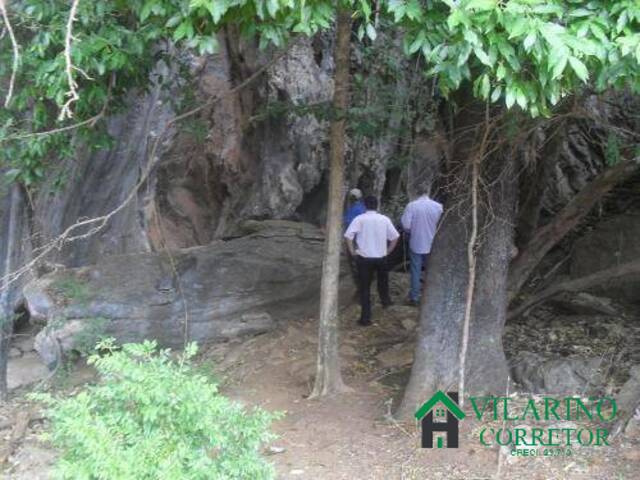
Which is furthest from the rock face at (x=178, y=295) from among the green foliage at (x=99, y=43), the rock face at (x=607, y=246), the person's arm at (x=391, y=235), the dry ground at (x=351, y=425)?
the rock face at (x=607, y=246)

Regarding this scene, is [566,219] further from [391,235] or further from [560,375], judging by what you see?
[391,235]

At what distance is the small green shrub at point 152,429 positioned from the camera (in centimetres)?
373

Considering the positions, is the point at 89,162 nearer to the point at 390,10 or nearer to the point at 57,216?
the point at 57,216

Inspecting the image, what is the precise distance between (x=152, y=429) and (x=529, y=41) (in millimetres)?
2777

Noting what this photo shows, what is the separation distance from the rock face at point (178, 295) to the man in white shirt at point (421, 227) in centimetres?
134

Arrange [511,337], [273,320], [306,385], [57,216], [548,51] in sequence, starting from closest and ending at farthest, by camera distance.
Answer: [548,51] → [306,385] → [511,337] → [273,320] → [57,216]

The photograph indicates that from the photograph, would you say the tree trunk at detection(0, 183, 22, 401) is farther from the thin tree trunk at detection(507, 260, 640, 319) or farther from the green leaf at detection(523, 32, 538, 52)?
the green leaf at detection(523, 32, 538, 52)

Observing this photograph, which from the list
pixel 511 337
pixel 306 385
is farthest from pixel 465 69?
pixel 511 337

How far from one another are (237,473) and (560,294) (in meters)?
6.00

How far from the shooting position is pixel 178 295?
9414 millimetres

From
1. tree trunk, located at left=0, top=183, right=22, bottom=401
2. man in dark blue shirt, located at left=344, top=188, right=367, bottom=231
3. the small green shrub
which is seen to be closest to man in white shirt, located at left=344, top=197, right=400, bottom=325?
man in dark blue shirt, located at left=344, top=188, right=367, bottom=231

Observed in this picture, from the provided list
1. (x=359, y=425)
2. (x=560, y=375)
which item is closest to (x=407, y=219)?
(x=560, y=375)

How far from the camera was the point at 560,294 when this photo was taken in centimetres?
891

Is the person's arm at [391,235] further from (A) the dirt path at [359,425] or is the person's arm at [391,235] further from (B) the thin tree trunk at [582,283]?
(B) the thin tree trunk at [582,283]
